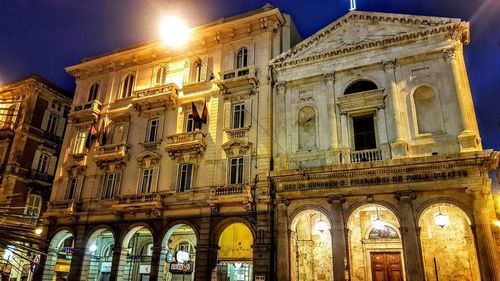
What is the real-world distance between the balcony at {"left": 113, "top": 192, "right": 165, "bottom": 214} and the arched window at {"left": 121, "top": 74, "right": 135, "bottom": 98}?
340 inches

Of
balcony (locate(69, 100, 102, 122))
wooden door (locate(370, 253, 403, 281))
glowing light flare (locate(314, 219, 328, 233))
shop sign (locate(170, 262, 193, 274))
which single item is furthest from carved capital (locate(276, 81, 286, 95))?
balcony (locate(69, 100, 102, 122))

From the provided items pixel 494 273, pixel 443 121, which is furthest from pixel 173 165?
pixel 494 273

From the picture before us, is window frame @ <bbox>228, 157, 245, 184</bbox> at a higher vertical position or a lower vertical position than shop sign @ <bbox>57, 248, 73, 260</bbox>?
higher

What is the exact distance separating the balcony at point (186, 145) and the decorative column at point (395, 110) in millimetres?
11302

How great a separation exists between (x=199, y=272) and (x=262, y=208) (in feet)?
16.4

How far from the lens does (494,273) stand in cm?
1495

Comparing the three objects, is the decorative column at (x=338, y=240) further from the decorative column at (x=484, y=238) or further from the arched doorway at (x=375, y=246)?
the decorative column at (x=484, y=238)

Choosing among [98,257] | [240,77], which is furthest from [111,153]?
[240,77]

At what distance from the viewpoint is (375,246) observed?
20.0 meters

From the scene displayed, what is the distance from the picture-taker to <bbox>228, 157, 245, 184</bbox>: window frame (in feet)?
72.0

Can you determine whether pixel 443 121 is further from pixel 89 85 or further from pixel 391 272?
pixel 89 85

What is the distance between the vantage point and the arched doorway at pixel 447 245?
58.0ft

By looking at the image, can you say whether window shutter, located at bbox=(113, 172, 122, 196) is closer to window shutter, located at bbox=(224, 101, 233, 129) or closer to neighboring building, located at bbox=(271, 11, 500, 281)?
window shutter, located at bbox=(224, 101, 233, 129)

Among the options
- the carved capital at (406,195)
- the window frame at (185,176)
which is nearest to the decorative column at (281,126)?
the window frame at (185,176)
